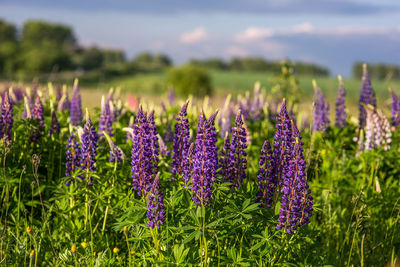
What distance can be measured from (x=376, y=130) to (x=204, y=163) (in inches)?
141

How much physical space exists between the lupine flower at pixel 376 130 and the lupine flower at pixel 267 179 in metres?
2.77

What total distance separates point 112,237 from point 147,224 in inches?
56.9

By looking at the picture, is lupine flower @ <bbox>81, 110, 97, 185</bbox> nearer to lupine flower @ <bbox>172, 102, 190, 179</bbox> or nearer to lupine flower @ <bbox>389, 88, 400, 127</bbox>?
lupine flower @ <bbox>172, 102, 190, 179</bbox>

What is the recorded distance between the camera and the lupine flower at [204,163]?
3.21 m

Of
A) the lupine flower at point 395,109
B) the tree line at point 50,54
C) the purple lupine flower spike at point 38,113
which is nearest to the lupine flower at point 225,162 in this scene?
the purple lupine flower spike at point 38,113

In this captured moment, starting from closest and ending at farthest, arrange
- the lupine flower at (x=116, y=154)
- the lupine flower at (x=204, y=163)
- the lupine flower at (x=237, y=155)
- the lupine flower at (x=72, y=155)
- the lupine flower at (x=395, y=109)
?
the lupine flower at (x=204, y=163)
the lupine flower at (x=237, y=155)
the lupine flower at (x=116, y=154)
the lupine flower at (x=72, y=155)
the lupine flower at (x=395, y=109)

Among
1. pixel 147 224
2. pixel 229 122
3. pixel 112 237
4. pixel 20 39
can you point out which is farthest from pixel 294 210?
pixel 20 39

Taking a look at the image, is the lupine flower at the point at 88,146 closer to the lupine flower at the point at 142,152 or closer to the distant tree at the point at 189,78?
the lupine flower at the point at 142,152

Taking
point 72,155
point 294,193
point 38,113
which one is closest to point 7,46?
point 38,113

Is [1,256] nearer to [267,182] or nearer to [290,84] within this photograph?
Answer: [267,182]

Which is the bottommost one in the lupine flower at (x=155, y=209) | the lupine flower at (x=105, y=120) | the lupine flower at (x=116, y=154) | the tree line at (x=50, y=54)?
the lupine flower at (x=155, y=209)

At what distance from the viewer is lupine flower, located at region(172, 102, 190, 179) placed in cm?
366

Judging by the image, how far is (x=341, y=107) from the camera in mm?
6598

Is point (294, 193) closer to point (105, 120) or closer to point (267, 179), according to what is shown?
point (267, 179)
